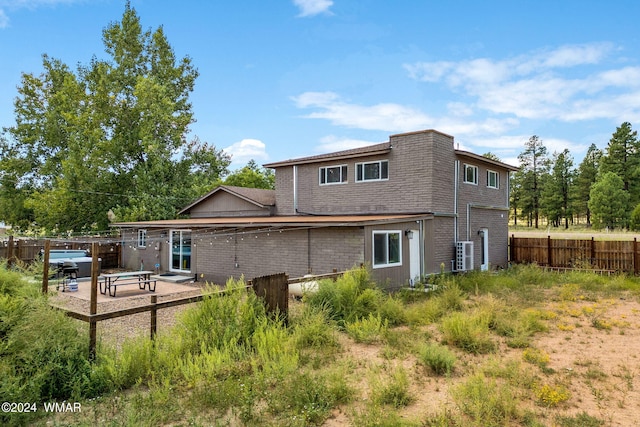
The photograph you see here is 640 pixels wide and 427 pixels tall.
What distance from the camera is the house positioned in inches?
527

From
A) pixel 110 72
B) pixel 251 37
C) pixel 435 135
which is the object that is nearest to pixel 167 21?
pixel 110 72

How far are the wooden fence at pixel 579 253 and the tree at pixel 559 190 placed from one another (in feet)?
133

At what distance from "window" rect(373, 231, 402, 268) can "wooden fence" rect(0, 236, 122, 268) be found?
11.3m

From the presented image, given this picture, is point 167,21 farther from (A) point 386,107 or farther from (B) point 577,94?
(B) point 577,94

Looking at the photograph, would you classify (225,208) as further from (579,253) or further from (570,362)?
(570,362)

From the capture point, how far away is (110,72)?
30359 millimetres

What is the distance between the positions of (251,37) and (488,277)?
1685cm

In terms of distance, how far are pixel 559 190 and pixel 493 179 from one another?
44.1 metres

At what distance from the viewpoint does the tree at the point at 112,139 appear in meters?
28.3

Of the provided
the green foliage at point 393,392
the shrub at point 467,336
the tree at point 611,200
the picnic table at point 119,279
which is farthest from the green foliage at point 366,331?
the tree at point 611,200

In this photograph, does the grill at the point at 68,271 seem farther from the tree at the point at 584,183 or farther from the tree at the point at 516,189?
the tree at the point at 584,183

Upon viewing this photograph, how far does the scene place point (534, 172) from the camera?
5706cm

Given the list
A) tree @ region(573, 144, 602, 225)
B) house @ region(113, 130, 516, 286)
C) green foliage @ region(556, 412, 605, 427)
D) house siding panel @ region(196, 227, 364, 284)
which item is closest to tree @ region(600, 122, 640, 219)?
tree @ region(573, 144, 602, 225)

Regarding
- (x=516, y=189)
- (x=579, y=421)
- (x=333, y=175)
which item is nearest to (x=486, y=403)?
(x=579, y=421)
